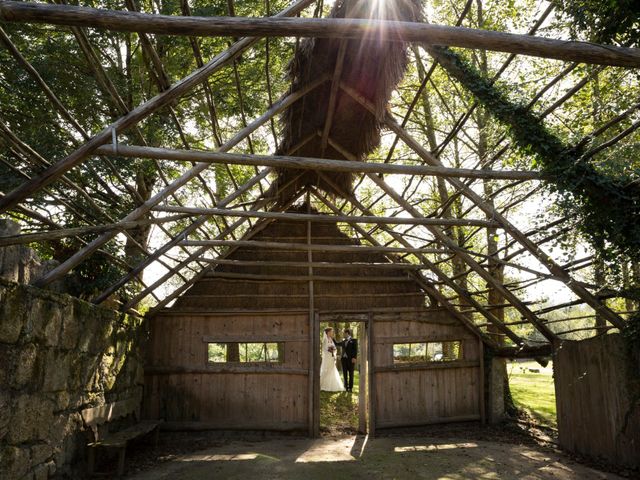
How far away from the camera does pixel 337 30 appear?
8.47 ft

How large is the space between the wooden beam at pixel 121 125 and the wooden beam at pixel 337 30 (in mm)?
1251

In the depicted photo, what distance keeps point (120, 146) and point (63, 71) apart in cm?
248

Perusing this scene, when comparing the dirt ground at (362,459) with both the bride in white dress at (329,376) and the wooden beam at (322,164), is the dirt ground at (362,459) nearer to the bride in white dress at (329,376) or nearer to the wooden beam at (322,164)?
the bride in white dress at (329,376)

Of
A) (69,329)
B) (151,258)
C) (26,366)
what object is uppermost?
(151,258)

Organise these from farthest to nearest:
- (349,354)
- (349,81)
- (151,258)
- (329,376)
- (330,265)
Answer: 1. (329,376)
2. (349,354)
3. (330,265)
4. (151,258)
5. (349,81)

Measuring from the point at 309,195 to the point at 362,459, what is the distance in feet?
14.5

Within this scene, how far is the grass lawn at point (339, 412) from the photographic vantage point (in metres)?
8.80

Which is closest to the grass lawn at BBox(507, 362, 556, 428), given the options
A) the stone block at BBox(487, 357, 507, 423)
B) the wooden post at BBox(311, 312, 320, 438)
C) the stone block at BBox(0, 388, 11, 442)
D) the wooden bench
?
the stone block at BBox(487, 357, 507, 423)

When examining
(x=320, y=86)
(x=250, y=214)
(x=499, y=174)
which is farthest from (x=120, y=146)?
(x=499, y=174)

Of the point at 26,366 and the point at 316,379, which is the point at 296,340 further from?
the point at 26,366

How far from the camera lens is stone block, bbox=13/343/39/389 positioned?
13.3 feet

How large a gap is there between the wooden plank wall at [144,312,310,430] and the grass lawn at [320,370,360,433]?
0.92m

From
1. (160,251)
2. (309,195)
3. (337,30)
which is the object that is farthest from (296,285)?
(337,30)

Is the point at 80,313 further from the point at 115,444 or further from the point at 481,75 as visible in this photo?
the point at 481,75
